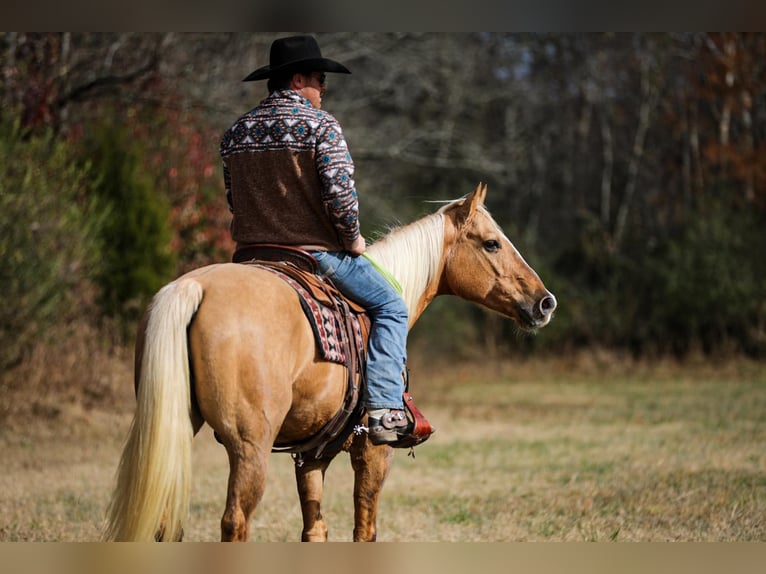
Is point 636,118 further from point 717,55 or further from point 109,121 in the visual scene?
point 109,121

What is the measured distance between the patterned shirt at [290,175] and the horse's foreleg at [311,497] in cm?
124

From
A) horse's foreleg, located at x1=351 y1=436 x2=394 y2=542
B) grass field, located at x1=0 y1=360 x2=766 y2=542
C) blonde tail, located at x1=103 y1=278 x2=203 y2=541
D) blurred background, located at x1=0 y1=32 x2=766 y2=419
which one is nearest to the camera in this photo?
blonde tail, located at x1=103 y1=278 x2=203 y2=541

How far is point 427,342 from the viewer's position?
23641 millimetres

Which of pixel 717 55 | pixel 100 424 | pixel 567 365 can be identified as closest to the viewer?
pixel 100 424

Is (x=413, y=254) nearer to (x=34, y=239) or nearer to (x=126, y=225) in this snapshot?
(x=34, y=239)

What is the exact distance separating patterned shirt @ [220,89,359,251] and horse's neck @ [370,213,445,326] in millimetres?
561

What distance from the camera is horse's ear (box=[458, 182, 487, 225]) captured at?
572 cm

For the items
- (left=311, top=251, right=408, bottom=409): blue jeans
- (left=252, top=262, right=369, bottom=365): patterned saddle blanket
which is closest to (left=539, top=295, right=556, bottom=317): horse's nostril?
(left=311, top=251, right=408, bottom=409): blue jeans

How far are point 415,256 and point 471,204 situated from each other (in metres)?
0.43

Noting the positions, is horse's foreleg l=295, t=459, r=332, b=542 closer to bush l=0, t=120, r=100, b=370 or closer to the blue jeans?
the blue jeans

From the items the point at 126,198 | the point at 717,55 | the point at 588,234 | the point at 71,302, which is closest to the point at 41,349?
the point at 71,302

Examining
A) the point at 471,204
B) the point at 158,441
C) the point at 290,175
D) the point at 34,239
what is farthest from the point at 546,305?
the point at 34,239

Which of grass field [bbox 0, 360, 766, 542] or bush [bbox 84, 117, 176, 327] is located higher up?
bush [bbox 84, 117, 176, 327]

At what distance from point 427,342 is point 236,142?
1884cm
